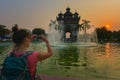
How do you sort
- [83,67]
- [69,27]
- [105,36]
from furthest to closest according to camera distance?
[105,36] < [69,27] < [83,67]

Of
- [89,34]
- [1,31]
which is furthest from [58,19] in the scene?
[1,31]

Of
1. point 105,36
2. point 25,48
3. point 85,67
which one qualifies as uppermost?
point 105,36

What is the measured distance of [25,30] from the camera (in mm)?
3980

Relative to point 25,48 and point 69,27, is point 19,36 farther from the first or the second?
point 69,27

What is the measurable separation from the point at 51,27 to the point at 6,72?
91.8 meters

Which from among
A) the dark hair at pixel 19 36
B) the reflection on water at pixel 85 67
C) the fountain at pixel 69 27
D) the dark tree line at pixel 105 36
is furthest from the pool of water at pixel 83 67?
the dark tree line at pixel 105 36

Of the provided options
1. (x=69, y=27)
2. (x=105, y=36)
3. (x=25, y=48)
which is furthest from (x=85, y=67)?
(x=105, y=36)

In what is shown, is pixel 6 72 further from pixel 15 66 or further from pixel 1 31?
pixel 1 31

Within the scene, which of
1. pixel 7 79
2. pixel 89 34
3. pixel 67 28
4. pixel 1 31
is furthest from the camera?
pixel 1 31

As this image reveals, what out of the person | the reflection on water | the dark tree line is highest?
the dark tree line

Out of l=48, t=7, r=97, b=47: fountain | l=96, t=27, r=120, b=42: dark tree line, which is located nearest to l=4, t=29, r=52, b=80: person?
l=48, t=7, r=97, b=47: fountain

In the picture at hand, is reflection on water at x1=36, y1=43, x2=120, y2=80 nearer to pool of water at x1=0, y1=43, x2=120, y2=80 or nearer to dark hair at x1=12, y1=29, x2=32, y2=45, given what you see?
pool of water at x1=0, y1=43, x2=120, y2=80

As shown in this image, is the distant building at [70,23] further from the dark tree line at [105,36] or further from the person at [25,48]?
the person at [25,48]

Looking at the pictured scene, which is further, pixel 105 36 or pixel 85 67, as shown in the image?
pixel 105 36
